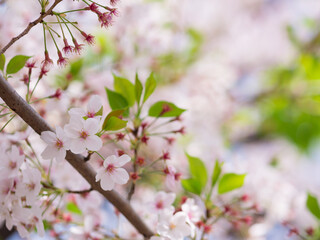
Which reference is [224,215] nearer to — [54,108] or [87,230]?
[87,230]

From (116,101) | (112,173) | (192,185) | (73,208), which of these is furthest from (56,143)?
(73,208)

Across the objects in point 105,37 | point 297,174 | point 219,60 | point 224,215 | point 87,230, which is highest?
point 105,37

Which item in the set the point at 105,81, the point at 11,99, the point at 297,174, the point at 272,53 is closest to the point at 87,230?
the point at 11,99

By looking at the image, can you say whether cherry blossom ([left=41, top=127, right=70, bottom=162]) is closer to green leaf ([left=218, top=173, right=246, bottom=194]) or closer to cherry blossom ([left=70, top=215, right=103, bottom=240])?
cherry blossom ([left=70, top=215, right=103, bottom=240])

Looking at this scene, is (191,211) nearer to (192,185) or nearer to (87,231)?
(192,185)

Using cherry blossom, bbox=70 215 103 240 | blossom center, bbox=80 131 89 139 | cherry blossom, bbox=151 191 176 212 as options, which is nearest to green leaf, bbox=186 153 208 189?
cherry blossom, bbox=151 191 176 212

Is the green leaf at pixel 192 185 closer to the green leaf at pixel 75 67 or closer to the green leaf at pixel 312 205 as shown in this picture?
the green leaf at pixel 312 205
